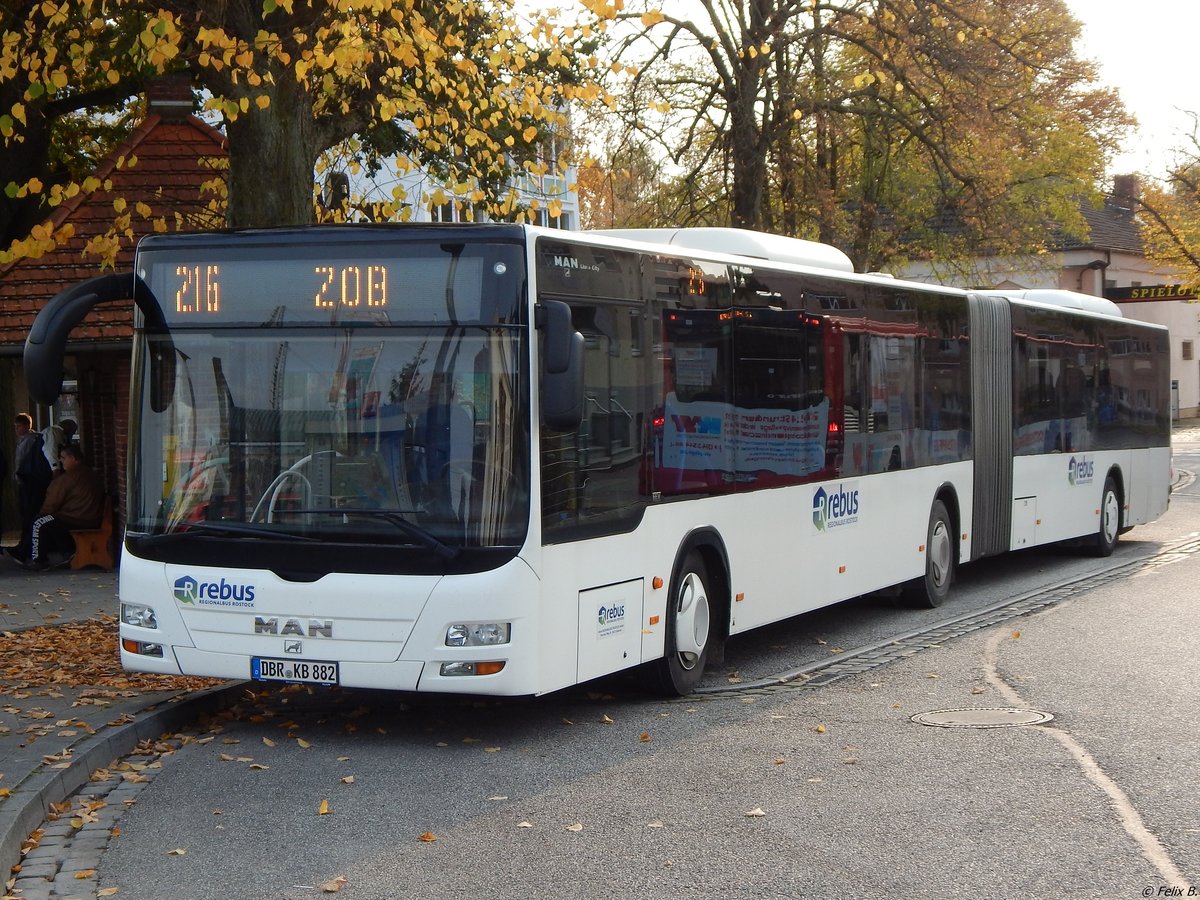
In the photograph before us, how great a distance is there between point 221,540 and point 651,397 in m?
2.71

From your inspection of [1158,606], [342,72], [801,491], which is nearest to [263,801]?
[801,491]

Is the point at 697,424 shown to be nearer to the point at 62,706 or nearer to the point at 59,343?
the point at 59,343

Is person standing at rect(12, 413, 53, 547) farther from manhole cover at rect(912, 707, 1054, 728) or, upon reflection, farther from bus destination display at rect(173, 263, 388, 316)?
manhole cover at rect(912, 707, 1054, 728)

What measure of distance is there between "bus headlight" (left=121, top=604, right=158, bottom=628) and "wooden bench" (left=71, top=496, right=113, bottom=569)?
33.0 ft

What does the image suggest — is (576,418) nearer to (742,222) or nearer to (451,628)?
(451,628)

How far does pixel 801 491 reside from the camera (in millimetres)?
12555

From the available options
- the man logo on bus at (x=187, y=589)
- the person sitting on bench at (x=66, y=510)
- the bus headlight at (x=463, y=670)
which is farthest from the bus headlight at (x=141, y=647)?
the person sitting on bench at (x=66, y=510)

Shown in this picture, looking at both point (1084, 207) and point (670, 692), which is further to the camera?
point (1084, 207)

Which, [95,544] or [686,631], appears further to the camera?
[95,544]

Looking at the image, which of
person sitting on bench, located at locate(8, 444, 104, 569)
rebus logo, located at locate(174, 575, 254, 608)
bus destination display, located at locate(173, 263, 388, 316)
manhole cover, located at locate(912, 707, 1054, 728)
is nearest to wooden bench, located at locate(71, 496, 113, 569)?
person sitting on bench, located at locate(8, 444, 104, 569)

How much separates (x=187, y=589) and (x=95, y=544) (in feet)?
34.6

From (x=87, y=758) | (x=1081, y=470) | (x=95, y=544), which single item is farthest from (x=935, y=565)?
(x=95, y=544)

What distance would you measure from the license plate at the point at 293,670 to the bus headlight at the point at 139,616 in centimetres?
Result: 72

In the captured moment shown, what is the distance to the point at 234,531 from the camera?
918cm
